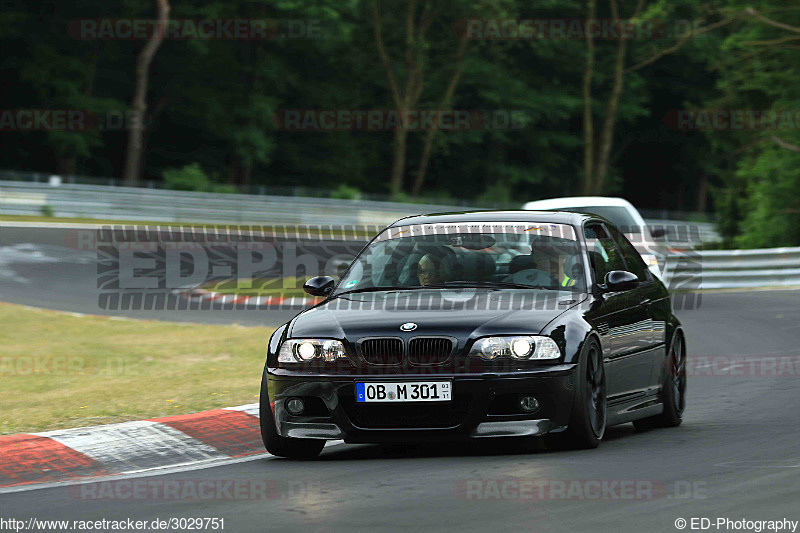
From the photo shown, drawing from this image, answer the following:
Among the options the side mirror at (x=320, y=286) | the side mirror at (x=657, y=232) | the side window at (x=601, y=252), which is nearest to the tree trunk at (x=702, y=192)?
the side mirror at (x=657, y=232)

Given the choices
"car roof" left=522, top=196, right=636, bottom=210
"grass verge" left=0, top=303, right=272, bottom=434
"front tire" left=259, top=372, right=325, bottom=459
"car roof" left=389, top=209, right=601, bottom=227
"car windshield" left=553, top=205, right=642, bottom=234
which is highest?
"car roof" left=389, top=209, right=601, bottom=227

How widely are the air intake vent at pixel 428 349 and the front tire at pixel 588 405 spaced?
30.8 inches

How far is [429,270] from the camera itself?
943 centimetres

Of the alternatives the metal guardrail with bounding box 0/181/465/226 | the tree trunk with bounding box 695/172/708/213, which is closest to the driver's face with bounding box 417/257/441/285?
the metal guardrail with bounding box 0/181/465/226

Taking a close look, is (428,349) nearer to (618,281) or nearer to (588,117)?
(618,281)

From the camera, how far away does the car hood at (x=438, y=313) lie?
8.34m

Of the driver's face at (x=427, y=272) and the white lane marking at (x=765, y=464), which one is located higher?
the driver's face at (x=427, y=272)

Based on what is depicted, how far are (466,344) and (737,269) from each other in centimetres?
1861

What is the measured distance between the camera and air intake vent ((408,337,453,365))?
8289 mm

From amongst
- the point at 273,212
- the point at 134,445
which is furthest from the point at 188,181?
the point at 134,445

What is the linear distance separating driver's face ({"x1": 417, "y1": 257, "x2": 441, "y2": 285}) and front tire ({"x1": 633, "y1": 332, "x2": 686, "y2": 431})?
77.9 inches

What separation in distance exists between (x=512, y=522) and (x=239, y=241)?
26459mm

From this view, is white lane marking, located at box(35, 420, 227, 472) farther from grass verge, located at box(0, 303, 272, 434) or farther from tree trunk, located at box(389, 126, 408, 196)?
tree trunk, located at box(389, 126, 408, 196)

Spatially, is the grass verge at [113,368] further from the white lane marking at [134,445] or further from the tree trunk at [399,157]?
the tree trunk at [399,157]
